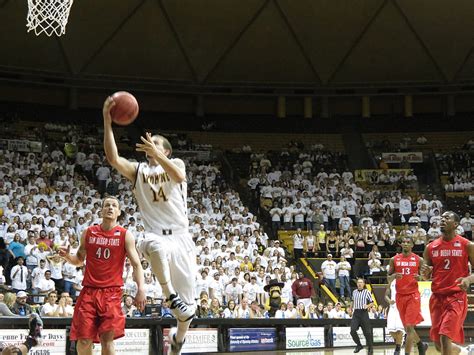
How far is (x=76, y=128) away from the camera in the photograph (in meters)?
34.2

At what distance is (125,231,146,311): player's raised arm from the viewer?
27.9 ft

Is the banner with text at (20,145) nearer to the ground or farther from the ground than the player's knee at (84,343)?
farther from the ground

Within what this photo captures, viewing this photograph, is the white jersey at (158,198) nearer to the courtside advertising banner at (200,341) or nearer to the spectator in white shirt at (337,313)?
the courtside advertising banner at (200,341)

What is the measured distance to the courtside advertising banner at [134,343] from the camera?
1634 centimetres

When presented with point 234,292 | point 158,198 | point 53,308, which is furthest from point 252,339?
point 158,198

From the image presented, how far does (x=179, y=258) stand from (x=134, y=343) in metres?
8.23

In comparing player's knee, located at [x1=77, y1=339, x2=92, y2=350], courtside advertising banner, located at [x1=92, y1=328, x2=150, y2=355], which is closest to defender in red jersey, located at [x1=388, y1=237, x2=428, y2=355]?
courtside advertising banner, located at [x1=92, y1=328, x2=150, y2=355]

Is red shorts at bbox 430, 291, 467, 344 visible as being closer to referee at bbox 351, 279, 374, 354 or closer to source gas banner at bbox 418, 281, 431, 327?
referee at bbox 351, 279, 374, 354

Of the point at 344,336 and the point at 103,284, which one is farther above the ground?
the point at 103,284

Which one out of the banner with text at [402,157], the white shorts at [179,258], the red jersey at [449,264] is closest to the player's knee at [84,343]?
the white shorts at [179,258]

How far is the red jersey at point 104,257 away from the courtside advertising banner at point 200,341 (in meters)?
8.94

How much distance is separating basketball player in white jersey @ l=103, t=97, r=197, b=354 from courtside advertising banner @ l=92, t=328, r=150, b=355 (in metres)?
7.63

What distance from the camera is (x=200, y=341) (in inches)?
714

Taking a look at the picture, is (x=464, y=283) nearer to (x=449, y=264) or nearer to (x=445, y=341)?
(x=449, y=264)
